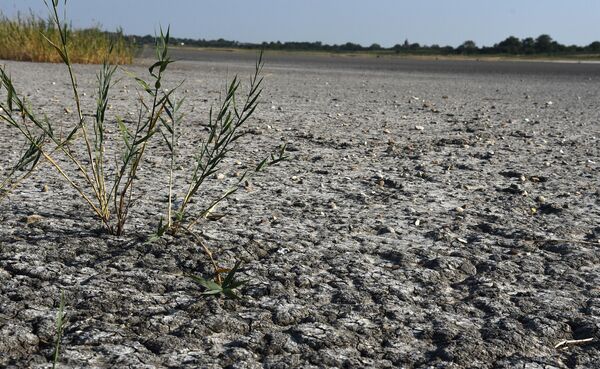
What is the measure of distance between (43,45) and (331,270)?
1068 cm

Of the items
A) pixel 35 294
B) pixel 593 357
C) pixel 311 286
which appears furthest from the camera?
pixel 311 286

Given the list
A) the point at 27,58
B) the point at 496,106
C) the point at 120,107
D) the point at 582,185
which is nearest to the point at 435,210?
the point at 582,185

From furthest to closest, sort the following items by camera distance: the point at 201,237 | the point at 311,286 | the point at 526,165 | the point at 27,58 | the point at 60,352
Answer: the point at 27,58 < the point at 526,165 < the point at 201,237 < the point at 311,286 < the point at 60,352

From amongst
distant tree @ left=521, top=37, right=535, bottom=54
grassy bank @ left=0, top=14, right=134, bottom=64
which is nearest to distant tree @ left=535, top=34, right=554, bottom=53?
distant tree @ left=521, top=37, right=535, bottom=54

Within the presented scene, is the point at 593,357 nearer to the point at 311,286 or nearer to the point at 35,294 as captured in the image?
the point at 311,286

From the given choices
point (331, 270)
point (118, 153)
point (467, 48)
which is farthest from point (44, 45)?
point (467, 48)

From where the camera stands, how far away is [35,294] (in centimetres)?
162

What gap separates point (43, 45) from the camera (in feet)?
37.6

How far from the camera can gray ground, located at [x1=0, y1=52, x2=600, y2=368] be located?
57.9 inches

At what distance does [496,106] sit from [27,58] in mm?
8135

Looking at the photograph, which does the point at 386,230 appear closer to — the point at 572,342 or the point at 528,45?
the point at 572,342

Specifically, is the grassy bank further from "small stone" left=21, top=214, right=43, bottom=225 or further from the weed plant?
"small stone" left=21, top=214, right=43, bottom=225

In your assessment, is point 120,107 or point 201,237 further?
point 120,107

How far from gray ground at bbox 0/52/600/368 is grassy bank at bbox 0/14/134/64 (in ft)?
28.4
